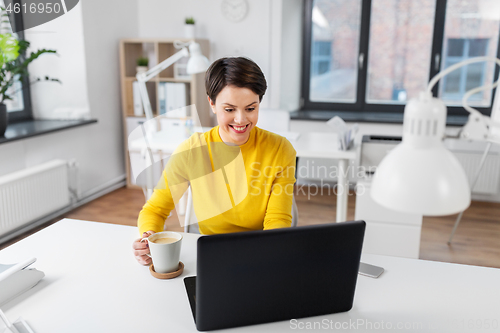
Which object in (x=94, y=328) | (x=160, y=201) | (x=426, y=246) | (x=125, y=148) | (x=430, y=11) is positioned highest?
(x=430, y=11)

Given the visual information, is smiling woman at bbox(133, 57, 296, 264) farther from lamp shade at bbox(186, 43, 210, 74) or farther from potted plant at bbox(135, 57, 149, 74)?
potted plant at bbox(135, 57, 149, 74)

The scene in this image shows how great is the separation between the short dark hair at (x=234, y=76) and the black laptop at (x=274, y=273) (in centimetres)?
64

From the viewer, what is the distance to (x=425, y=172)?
1.96ft

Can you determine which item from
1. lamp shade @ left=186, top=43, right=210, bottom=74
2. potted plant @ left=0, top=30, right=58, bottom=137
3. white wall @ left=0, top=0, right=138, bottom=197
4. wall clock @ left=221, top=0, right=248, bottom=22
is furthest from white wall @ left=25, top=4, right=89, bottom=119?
wall clock @ left=221, top=0, right=248, bottom=22

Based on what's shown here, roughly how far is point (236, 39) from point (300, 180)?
1.53 m

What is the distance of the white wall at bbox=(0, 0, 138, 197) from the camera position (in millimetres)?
3488

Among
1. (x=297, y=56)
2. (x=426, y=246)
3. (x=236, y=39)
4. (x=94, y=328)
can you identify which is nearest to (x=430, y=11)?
(x=297, y=56)

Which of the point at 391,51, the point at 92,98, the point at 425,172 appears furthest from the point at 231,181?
the point at 391,51

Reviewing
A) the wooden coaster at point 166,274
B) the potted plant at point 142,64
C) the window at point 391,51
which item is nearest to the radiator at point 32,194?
the potted plant at point 142,64

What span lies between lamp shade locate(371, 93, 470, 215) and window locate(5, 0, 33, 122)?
3.42 metres

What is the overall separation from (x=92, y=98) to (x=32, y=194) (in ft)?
3.50

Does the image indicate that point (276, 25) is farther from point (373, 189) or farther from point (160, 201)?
point (373, 189)

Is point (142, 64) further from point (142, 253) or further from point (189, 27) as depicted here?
point (142, 253)

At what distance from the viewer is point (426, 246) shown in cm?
299
